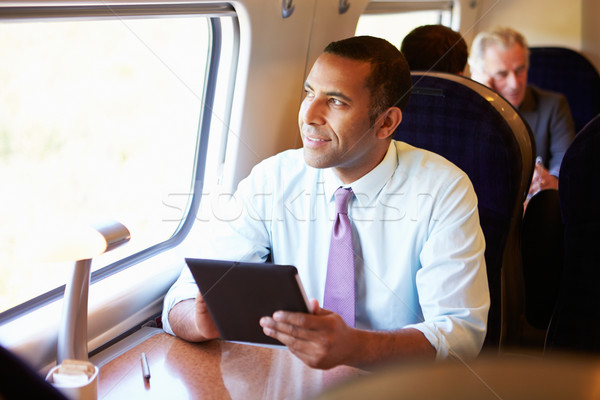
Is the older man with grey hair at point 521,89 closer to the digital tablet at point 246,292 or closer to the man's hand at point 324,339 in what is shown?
the man's hand at point 324,339

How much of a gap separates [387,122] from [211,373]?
0.71 meters

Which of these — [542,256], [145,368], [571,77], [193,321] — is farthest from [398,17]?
[145,368]

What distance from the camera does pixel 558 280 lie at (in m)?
1.90

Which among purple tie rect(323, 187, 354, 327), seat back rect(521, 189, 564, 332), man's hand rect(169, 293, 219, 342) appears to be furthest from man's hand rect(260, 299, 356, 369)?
seat back rect(521, 189, 564, 332)

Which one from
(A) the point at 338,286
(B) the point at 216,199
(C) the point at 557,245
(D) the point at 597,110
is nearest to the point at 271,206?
(A) the point at 338,286

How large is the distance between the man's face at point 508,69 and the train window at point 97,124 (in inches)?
57.2

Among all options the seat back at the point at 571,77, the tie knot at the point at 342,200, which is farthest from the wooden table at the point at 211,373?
the seat back at the point at 571,77

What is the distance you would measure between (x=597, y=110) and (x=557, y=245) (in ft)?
5.47

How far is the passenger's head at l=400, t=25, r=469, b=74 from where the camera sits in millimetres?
2049

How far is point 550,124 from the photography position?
9.29ft

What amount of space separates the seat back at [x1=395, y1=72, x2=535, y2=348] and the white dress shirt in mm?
158

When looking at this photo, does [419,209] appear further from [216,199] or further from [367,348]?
[216,199]

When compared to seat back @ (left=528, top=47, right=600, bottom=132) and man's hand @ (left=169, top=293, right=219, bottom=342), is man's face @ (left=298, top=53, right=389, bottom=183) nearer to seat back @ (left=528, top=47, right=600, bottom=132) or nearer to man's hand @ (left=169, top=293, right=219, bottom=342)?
man's hand @ (left=169, top=293, right=219, bottom=342)

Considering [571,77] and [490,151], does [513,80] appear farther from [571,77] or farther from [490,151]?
[490,151]
